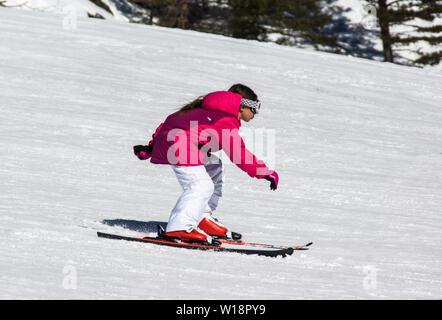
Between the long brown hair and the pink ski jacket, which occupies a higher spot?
the long brown hair

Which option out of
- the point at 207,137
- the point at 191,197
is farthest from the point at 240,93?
the point at 191,197

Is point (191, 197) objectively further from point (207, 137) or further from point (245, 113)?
point (245, 113)

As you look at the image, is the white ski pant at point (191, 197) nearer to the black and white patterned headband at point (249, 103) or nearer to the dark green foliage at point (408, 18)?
the black and white patterned headband at point (249, 103)

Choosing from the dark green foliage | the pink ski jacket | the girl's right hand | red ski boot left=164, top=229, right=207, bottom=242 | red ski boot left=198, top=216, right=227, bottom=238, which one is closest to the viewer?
the pink ski jacket

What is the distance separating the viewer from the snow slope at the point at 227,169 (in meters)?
4.44

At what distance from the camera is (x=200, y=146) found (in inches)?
199

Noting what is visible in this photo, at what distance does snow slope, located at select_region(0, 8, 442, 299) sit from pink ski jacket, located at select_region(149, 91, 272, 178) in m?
0.68

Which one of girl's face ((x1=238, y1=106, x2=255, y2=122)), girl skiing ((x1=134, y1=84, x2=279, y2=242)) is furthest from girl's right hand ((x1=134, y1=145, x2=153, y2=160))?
girl's face ((x1=238, y1=106, x2=255, y2=122))

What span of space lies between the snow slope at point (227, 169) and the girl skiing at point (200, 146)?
31cm

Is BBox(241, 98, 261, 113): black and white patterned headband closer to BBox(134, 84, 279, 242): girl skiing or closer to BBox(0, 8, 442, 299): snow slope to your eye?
BBox(134, 84, 279, 242): girl skiing

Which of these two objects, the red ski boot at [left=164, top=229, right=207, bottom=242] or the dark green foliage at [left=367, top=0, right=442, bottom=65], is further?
the dark green foliage at [left=367, top=0, right=442, bottom=65]

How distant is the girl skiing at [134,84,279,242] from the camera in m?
4.82
